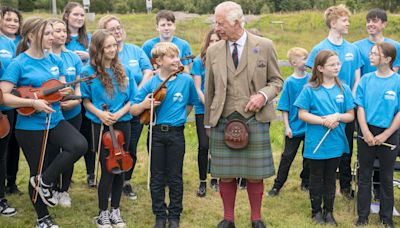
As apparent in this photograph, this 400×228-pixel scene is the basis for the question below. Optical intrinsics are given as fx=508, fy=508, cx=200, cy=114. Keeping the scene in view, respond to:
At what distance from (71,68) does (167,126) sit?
128cm

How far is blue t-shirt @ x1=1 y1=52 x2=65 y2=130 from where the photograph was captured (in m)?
4.54

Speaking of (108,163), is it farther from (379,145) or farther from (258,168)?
(379,145)

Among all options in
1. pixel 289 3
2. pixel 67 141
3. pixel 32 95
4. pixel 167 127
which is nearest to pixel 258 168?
pixel 167 127

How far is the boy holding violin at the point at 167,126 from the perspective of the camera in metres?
4.80

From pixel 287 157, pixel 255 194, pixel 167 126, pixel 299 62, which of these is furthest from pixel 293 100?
pixel 167 126

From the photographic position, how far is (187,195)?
19.7 feet

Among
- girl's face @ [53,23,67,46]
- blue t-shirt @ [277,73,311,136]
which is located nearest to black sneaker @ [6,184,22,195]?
girl's face @ [53,23,67,46]

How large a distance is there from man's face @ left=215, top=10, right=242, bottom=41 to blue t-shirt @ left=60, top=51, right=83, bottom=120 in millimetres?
1663

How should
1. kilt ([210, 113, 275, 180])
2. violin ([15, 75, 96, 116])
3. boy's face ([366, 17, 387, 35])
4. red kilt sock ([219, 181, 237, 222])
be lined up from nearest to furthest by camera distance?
violin ([15, 75, 96, 116])
kilt ([210, 113, 275, 180])
red kilt sock ([219, 181, 237, 222])
boy's face ([366, 17, 387, 35])

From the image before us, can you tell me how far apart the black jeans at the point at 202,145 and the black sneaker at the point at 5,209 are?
2109 mm

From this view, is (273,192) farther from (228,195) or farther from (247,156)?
(247,156)

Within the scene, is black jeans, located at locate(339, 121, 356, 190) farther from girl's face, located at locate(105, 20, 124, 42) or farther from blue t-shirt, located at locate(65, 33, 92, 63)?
blue t-shirt, located at locate(65, 33, 92, 63)

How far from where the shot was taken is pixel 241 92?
181 inches

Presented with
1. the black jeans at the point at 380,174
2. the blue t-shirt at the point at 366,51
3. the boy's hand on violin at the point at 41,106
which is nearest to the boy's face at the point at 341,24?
the blue t-shirt at the point at 366,51
